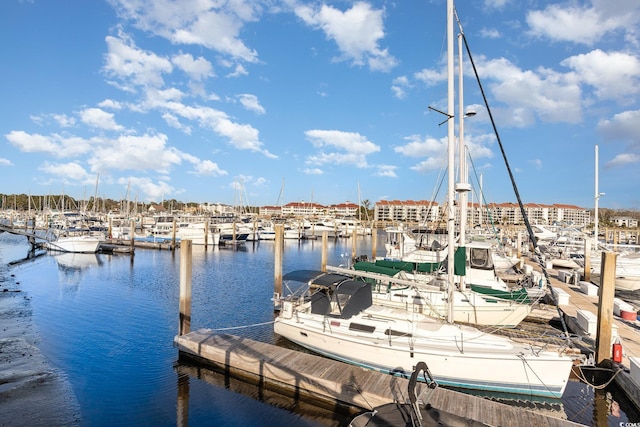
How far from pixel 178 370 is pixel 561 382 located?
12.4 meters

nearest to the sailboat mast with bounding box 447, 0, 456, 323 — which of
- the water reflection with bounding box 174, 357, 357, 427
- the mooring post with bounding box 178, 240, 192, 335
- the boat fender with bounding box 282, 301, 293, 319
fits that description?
the water reflection with bounding box 174, 357, 357, 427

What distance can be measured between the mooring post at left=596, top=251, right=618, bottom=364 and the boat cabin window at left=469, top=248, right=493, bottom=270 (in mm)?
7651

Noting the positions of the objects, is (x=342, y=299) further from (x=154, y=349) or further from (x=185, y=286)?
(x=154, y=349)

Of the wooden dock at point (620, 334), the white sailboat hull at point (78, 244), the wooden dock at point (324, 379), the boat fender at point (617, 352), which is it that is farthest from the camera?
the white sailboat hull at point (78, 244)

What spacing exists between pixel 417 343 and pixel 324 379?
133 inches

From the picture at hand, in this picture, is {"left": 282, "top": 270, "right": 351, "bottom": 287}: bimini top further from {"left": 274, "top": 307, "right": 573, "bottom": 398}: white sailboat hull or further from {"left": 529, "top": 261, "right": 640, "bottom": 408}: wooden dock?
{"left": 529, "top": 261, "right": 640, "bottom": 408}: wooden dock

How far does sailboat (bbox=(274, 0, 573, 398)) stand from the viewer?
407 inches

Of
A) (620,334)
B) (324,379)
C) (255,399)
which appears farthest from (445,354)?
(620,334)

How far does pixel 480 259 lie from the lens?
19.5 meters

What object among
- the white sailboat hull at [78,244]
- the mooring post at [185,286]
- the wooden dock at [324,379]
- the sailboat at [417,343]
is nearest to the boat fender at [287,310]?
the sailboat at [417,343]

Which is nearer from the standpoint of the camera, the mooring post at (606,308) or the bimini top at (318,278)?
the mooring post at (606,308)

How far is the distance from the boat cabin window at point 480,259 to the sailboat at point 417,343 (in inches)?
278

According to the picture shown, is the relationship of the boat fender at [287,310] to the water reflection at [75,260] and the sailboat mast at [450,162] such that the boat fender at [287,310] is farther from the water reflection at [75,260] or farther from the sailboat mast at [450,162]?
the water reflection at [75,260]

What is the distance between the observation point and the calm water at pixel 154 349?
10117mm
